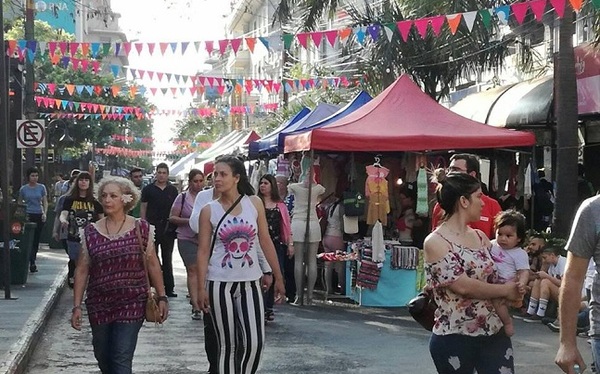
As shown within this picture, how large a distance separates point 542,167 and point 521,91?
204cm

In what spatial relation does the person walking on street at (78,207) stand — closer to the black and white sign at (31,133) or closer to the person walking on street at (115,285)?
the black and white sign at (31,133)

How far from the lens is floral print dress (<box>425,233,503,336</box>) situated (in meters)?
5.64

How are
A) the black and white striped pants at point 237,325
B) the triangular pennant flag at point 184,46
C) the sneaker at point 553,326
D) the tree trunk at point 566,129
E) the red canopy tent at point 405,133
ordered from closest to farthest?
the black and white striped pants at point 237,325, the sneaker at point 553,326, the red canopy tent at point 405,133, the tree trunk at point 566,129, the triangular pennant flag at point 184,46

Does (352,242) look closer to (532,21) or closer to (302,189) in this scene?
(302,189)

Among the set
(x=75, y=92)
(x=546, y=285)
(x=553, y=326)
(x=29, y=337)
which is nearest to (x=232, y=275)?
(x=29, y=337)

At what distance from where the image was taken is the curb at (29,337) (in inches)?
372

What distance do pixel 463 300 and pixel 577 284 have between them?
1.08 metres

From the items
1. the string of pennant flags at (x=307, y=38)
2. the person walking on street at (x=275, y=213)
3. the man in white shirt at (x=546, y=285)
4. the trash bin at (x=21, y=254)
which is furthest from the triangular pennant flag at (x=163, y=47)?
the man in white shirt at (x=546, y=285)

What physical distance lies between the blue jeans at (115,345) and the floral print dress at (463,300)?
209cm

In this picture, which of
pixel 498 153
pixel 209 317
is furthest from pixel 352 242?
pixel 209 317

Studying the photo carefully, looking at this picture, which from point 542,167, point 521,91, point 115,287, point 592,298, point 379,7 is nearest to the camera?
point 592,298

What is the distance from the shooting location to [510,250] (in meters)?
8.39

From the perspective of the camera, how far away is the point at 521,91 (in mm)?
21000

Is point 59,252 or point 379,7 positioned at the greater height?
point 379,7
